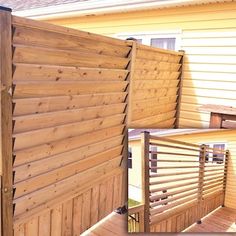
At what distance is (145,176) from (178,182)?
0.92ft

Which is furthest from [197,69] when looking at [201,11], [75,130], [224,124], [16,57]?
[16,57]

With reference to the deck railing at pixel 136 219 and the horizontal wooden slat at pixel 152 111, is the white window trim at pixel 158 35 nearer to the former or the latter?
the horizontal wooden slat at pixel 152 111

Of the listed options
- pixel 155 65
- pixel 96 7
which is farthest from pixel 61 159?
pixel 96 7

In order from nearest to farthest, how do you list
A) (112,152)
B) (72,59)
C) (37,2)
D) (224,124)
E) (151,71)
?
1. (72,59)
2. (224,124)
3. (112,152)
4. (151,71)
5. (37,2)

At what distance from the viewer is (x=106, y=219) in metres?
3.17

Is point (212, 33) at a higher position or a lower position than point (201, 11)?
lower

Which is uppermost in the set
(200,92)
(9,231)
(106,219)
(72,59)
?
(72,59)

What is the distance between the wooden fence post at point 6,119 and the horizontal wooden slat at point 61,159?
9cm

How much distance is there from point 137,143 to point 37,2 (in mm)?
4005

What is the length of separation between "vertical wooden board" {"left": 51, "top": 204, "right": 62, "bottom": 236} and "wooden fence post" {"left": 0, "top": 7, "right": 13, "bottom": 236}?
17.0 inches

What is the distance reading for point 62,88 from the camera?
2348 millimetres

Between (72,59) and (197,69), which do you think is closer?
(72,59)

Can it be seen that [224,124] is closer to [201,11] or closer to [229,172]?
[229,172]

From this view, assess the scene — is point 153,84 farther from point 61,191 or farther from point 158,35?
point 61,191
